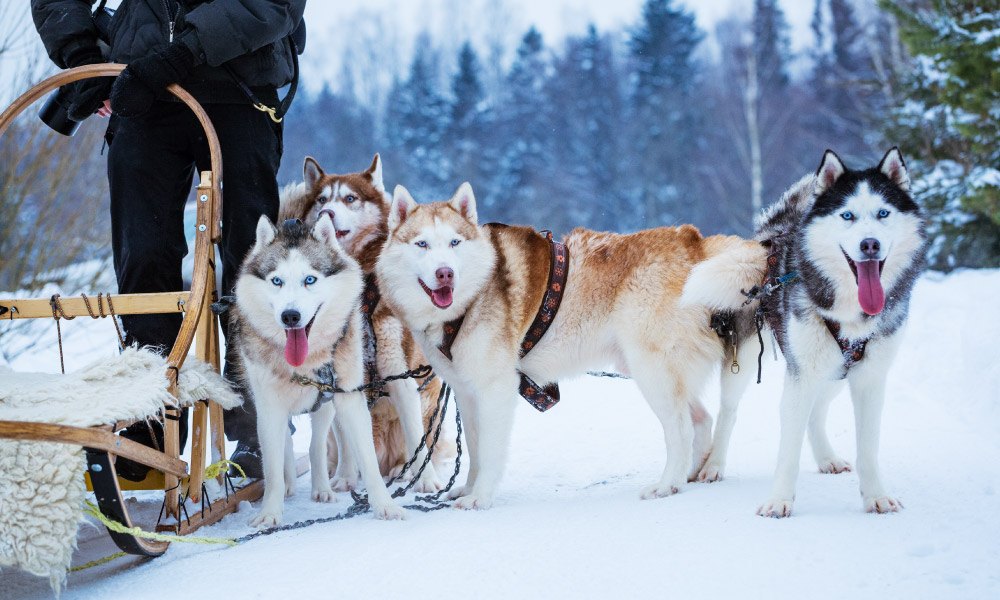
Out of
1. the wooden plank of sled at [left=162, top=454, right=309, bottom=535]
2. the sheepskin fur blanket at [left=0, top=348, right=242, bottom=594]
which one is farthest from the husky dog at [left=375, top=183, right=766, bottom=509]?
the sheepskin fur blanket at [left=0, top=348, right=242, bottom=594]

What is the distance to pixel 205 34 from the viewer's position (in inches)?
121

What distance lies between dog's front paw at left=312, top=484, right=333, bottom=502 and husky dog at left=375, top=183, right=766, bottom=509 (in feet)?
1.78

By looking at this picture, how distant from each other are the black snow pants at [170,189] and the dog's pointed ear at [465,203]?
2.52 feet

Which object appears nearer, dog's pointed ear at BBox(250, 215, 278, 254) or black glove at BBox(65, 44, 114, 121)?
dog's pointed ear at BBox(250, 215, 278, 254)

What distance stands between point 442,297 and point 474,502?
0.80 meters

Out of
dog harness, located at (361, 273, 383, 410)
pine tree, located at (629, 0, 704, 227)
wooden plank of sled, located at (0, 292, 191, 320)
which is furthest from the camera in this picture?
pine tree, located at (629, 0, 704, 227)

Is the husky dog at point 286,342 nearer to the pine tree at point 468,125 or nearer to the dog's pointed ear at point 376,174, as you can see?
the dog's pointed ear at point 376,174

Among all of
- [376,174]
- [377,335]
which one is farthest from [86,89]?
[377,335]

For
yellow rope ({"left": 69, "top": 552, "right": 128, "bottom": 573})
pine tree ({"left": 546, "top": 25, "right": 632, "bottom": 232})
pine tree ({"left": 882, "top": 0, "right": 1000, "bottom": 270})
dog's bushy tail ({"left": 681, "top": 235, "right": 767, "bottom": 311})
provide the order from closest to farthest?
1. yellow rope ({"left": 69, "top": 552, "right": 128, "bottom": 573})
2. dog's bushy tail ({"left": 681, "top": 235, "right": 767, "bottom": 311})
3. pine tree ({"left": 882, "top": 0, "right": 1000, "bottom": 270})
4. pine tree ({"left": 546, "top": 25, "right": 632, "bottom": 232})

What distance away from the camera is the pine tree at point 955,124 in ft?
25.1

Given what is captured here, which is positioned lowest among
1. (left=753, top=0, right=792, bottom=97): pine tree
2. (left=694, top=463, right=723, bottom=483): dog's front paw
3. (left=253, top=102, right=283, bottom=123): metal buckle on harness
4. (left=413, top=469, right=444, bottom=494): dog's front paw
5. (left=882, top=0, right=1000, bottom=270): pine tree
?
(left=413, top=469, right=444, bottom=494): dog's front paw

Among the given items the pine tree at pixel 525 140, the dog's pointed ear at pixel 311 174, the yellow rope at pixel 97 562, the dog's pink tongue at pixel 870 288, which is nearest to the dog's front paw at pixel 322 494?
the yellow rope at pixel 97 562

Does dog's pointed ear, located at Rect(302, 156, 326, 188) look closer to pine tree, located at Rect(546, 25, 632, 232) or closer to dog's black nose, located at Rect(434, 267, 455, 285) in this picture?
dog's black nose, located at Rect(434, 267, 455, 285)

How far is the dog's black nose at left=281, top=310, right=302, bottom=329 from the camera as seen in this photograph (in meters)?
2.83
